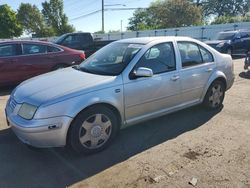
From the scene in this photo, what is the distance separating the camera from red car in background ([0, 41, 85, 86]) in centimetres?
862

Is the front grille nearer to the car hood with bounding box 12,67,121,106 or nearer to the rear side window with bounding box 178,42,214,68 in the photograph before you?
the car hood with bounding box 12,67,121,106

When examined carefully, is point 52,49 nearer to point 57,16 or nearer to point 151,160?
point 151,160

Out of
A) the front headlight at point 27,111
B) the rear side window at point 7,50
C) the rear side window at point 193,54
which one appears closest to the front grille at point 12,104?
the front headlight at point 27,111

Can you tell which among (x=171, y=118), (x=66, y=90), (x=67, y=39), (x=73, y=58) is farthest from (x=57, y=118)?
(x=67, y=39)

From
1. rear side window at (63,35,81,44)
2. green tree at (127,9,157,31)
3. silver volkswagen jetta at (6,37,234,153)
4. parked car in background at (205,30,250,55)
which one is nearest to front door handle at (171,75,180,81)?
silver volkswagen jetta at (6,37,234,153)

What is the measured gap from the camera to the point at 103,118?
445 cm

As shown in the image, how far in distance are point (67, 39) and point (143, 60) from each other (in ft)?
37.9

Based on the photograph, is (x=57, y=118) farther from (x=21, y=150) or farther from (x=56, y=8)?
(x=56, y=8)

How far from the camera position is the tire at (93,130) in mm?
4200

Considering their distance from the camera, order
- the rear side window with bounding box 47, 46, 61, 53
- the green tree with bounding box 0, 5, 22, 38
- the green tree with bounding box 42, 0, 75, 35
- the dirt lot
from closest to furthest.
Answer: the dirt lot < the rear side window with bounding box 47, 46, 61, 53 < the green tree with bounding box 0, 5, 22, 38 < the green tree with bounding box 42, 0, 75, 35

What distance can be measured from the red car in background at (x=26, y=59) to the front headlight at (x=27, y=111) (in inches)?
187

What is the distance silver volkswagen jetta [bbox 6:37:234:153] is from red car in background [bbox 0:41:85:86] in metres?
3.88

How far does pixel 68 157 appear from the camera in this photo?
4.39m

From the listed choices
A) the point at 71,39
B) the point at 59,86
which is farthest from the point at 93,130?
the point at 71,39
